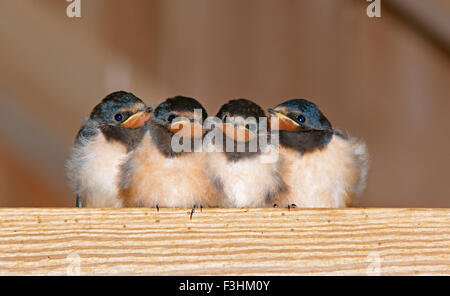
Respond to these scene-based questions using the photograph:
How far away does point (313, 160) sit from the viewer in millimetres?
1501

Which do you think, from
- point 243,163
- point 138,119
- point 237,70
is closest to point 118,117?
point 138,119

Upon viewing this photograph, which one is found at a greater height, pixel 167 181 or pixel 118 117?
pixel 118 117

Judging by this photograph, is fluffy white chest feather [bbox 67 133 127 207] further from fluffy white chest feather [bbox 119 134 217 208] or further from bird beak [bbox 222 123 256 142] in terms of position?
bird beak [bbox 222 123 256 142]

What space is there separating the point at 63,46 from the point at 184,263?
1.14m

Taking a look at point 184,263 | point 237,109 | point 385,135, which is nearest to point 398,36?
point 385,135

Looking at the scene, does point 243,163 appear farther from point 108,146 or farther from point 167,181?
point 108,146

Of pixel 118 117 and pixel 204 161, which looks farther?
pixel 118 117

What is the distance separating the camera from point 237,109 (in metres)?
1.45

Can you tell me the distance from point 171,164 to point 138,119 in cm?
16

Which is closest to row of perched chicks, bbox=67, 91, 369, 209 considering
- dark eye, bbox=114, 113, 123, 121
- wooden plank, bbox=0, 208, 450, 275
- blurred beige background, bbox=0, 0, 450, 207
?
dark eye, bbox=114, 113, 123, 121

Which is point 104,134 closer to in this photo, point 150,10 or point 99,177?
point 99,177

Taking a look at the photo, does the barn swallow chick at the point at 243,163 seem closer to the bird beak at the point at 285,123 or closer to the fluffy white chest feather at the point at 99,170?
the bird beak at the point at 285,123

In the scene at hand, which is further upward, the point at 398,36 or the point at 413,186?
the point at 398,36
